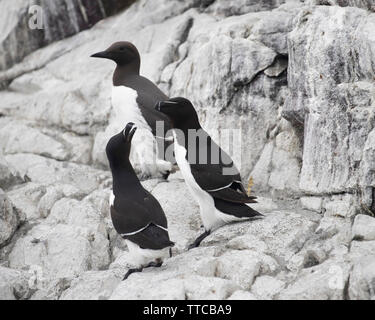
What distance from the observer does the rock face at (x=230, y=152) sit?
17.4ft

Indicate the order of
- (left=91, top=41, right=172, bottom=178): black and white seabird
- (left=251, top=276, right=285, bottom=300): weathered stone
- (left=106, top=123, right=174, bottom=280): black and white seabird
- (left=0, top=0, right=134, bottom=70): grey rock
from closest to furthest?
(left=251, top=276, right=285, bottom=300): weathered stone, (left=106, top=123, right=174, bottom=280): black and white seabird, (left=91, top=41, right=172, bottom=178): black and white seabird, (left=0, top=0, right=134, bottom=70): grey rock

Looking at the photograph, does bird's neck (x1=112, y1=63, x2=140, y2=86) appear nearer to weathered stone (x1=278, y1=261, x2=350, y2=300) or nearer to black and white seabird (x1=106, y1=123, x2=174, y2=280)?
black and white seabird (x1=106, y1=123, x2=174, y2=280)

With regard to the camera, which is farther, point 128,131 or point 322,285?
point 128,131

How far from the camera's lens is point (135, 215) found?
5461 millimetres

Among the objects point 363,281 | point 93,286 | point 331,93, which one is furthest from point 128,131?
point 363,281

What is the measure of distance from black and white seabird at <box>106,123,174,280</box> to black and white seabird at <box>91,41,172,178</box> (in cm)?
170

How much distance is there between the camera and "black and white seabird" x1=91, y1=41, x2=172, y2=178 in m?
7.50

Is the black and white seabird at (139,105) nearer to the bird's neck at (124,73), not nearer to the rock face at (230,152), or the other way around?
the bird's neck at (124,73)

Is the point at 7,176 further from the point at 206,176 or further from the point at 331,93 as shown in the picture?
the point at 331,93

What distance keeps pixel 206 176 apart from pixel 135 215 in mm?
918

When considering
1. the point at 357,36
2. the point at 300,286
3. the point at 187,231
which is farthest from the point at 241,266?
the point at 357,36

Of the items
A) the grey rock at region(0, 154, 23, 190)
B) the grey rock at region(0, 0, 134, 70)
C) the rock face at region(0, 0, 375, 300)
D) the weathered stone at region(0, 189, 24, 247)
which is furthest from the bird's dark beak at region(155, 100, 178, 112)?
the grey rock at region(0, 0, 134, 70)
